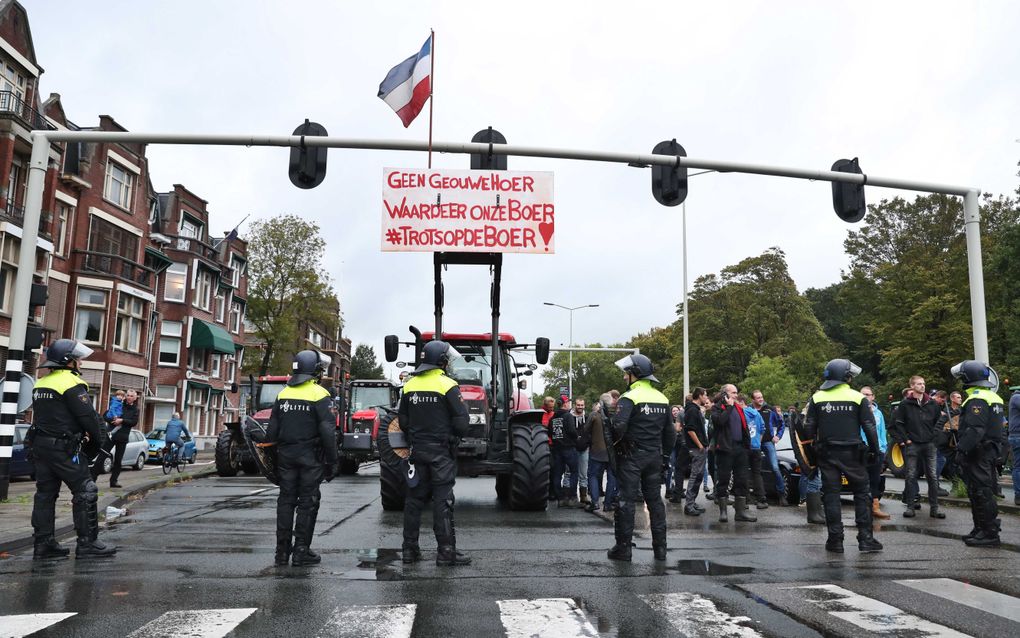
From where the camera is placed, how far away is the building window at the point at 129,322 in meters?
35.4

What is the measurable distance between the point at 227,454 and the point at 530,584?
16.8 metres

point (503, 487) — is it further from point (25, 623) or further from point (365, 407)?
point (365, 407)

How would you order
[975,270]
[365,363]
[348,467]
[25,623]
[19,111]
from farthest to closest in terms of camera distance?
[365,363] < [19,111] < [348,467] < [975,270] < [25,623]

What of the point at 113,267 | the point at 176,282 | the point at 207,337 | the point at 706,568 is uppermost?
the point at 176,282

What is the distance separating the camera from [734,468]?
12320mm

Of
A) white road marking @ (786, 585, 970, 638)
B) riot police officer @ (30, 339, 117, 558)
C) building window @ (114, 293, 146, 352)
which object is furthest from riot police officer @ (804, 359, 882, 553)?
building window @ (114, 293, 146, 352)

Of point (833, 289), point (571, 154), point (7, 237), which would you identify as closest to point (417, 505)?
point (571, 154)

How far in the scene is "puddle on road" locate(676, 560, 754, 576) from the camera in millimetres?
7332

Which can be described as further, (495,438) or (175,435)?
(175,435)

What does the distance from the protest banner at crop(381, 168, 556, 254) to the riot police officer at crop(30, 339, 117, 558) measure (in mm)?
5202

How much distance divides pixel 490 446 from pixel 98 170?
1099 inches

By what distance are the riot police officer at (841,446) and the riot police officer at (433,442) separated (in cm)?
371

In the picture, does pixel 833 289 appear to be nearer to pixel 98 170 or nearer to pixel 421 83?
pixel 98 170

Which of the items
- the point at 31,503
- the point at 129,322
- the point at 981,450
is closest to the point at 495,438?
the point at 981,450
